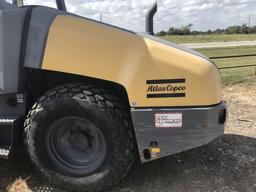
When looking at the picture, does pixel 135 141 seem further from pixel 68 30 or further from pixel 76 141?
pixel 68 30

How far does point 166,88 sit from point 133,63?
1.14ft

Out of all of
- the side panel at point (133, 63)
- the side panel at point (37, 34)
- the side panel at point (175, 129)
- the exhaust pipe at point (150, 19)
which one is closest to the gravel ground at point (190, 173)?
the side panel at point (175, 129)

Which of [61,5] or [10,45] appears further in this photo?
[61,5]

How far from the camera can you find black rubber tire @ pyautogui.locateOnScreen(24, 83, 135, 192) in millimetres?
3449

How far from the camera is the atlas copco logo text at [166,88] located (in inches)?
133

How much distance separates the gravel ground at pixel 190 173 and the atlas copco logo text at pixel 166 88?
3.08 feet

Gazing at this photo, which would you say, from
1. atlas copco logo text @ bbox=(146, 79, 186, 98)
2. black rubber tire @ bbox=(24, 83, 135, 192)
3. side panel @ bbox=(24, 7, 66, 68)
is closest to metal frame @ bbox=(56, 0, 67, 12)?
side panel @ bbox=(24, 7, 66, 68)

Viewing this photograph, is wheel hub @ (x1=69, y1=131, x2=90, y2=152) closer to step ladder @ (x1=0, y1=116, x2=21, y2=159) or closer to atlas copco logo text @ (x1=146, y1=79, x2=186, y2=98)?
step ladder @ (x1=0, y1=116, x2=21, y2=159)

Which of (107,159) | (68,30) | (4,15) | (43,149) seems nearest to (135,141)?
(107,159)

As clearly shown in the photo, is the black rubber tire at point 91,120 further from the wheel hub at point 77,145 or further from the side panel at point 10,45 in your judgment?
the side panel at point 10,45

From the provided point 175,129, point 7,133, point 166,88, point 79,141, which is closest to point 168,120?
point 175,129

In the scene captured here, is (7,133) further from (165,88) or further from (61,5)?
(61,5)

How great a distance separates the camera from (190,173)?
13.4ft

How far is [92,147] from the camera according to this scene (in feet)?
12.2
